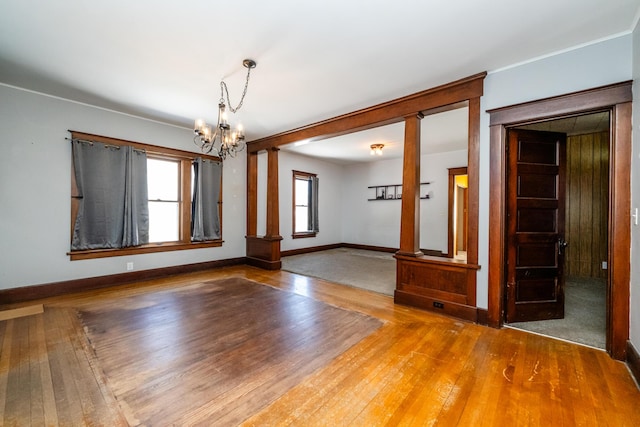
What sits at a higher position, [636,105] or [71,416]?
[636,105]

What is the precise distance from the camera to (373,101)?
3.72 metres

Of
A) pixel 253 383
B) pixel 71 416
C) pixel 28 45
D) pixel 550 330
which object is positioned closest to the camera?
pixel 71 416

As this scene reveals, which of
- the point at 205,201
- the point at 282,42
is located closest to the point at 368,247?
the point at 205,201

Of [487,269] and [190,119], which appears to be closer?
[487,269]

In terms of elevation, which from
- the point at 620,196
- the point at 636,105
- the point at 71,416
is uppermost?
the point at 636,105

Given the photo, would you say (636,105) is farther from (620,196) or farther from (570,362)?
(570,362)

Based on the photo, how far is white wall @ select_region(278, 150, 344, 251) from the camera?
7.13 meters

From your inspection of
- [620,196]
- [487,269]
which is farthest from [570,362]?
[620,196]

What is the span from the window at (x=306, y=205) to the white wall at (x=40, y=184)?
4101mm

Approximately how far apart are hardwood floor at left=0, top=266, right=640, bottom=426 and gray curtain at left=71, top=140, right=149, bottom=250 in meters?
1.52

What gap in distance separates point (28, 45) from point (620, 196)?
17.8 ft

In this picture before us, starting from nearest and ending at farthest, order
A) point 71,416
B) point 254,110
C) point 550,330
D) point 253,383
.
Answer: point 71,416 → point 253,383 → point 550,330 → point 254,110

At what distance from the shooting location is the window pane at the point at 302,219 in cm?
760

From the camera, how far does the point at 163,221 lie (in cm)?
495
